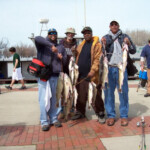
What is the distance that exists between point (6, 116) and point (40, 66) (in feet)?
7.01

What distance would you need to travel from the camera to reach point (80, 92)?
4621mm

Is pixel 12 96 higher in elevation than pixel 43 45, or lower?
lower

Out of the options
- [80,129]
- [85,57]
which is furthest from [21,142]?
[85,57]

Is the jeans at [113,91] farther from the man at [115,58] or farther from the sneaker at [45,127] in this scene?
the sneaker at [45,127]

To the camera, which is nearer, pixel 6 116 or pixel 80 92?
pixel 80 92

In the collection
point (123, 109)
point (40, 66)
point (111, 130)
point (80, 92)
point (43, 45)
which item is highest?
point (43, 45)

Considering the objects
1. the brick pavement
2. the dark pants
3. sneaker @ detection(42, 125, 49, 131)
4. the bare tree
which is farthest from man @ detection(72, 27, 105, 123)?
the bare tree

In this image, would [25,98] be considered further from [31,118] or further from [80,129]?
[80,129]

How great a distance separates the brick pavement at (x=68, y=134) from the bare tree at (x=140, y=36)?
57623 millimetres

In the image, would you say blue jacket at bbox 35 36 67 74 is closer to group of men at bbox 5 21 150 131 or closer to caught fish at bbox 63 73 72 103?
group of men at bbox 5 21 150 131

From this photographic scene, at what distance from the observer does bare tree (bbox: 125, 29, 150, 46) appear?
5867 centimetres

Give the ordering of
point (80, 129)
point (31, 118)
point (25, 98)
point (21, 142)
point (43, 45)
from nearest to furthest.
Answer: point (21, 142) < point (43, 45) < point (80, 129) < point (31, 118) < point (25, 98)

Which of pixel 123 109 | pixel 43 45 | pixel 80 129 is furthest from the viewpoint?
pixel 123 109

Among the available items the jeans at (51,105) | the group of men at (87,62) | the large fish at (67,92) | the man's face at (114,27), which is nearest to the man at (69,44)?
the group of men at (87,62)
